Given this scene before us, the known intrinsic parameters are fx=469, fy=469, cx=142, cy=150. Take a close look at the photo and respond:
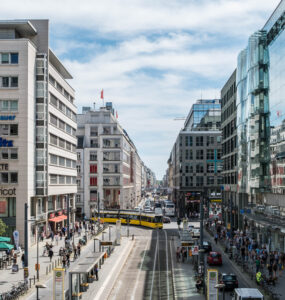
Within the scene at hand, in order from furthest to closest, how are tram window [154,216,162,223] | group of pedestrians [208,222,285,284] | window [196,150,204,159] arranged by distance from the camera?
window [196,150,204,159]
tram window [154,216,162,223]
group of pedestrians [208,222,285,284]

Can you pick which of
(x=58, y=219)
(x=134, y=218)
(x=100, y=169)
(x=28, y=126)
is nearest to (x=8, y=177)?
(x=28, y=126)

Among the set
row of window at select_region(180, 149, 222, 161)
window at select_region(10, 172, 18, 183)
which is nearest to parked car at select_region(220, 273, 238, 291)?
window at select_region(10, 172, 18, 183)

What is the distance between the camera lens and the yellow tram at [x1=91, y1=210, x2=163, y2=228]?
82.1 metres

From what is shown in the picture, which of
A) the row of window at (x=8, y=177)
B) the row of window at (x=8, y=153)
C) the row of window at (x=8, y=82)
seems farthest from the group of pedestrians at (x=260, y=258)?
the row of window at (x=8, y=82)

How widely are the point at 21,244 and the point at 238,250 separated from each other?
26.2 metres

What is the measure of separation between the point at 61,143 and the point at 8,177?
19015mm

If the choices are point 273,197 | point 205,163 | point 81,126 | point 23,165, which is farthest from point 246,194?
point 81,126

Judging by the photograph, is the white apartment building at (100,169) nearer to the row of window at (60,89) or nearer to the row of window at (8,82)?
the row of window at (60,89)

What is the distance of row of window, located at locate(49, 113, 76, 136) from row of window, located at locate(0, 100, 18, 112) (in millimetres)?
9326

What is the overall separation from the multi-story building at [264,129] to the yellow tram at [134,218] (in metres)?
17.2

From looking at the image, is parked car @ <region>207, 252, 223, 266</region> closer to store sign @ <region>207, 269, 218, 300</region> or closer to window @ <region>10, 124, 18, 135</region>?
store sign @ <region>207, 269, 218, 300</region>

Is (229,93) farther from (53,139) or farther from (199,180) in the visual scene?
(199,180)

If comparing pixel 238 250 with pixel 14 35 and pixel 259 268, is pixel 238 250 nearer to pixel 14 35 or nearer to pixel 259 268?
pixel 259 268

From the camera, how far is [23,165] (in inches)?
2325
